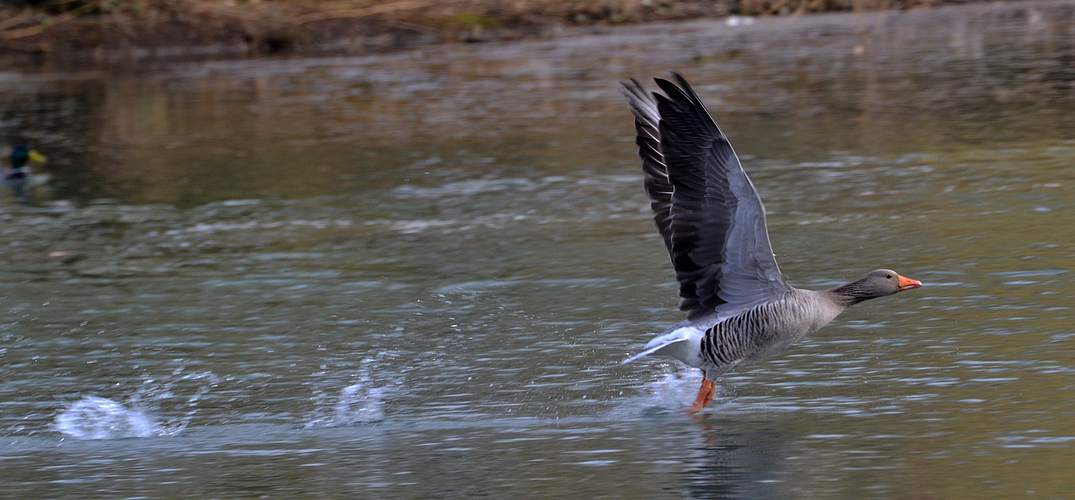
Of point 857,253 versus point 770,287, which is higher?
point 770,287

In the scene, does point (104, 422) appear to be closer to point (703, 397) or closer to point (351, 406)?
point (351, 406)

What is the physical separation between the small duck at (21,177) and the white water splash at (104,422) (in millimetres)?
6188

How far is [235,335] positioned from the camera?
7078mm

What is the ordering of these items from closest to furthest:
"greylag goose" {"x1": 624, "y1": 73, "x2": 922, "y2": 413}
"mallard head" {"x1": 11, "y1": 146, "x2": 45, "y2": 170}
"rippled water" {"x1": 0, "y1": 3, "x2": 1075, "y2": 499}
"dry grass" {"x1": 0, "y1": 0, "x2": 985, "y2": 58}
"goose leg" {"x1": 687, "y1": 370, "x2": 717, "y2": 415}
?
"rippled water" {"x1": 0, "y1": 3, "x2": 1075, "y2": 499}
"greylag goose" {"x1": 624, "y1": 73, "x2": 922, "y2": 413}
"goose leg" {"x1": 687, "y1": 370, "x2": 717, "y2": 415}
"mallard head" {"x1": 11, "y1": 146, "x2": 45, "y2": 170}
"dry grass" {"x1": 0, "y1": 0, "x2": 985, "y2": 58}

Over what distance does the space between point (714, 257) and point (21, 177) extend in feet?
27.4

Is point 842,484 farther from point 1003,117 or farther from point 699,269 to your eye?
point 1003,117

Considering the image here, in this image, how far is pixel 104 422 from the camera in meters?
5.81

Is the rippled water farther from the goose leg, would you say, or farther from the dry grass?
the dry grass

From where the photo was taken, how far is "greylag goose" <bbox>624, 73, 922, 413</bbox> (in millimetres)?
5258

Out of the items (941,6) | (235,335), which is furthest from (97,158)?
(941,6)

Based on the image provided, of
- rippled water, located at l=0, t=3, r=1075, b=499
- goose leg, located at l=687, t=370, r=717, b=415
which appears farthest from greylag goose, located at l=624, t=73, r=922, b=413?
rippled water, located at l=0, t=3, r=1075, b=499

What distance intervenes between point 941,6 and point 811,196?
1292 centimetres

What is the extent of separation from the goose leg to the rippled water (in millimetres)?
55

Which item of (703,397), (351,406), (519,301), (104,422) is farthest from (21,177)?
(703,397)
